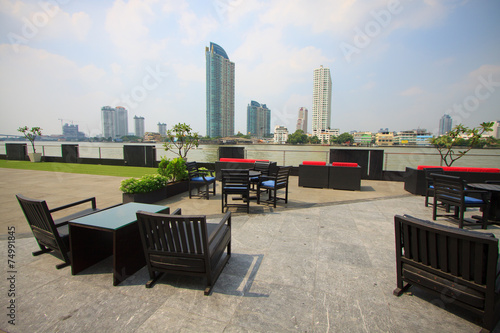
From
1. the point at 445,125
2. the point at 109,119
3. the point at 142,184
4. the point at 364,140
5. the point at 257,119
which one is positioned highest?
the point at 257,119

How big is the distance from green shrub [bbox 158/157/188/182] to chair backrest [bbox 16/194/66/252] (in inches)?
165

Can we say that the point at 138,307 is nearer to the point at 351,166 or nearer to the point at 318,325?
the point at 318,325

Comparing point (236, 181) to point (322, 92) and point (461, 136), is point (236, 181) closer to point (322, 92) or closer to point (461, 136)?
point (461, 136)

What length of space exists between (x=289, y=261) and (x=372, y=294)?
1072mm

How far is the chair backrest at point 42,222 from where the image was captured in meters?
2.67

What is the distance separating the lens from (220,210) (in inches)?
223

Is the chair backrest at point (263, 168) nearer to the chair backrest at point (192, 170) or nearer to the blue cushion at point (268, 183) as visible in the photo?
the blue cushion at point (268, 183)

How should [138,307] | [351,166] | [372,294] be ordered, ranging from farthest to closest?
[351,166] → [372,294] → [138,307]

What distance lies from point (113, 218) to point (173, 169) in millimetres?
4521

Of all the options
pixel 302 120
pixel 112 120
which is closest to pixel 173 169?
pixel 112 120

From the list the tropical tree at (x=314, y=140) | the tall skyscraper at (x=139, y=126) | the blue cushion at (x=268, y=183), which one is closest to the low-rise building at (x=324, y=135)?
the tropical tree at (x=314, y=140)

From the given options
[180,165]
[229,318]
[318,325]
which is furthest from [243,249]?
[180,165]

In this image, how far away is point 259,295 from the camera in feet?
8.29

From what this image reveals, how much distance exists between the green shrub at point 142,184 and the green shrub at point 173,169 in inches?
29.4
